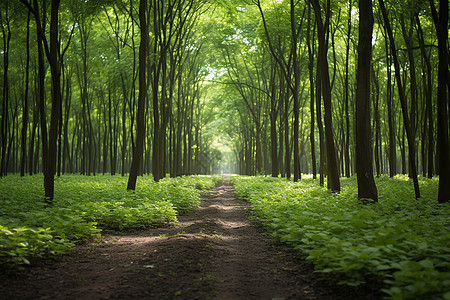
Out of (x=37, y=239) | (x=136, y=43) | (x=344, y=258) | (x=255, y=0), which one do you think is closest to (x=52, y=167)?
(x=37, y=239)

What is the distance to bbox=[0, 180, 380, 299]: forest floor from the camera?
3.88 m

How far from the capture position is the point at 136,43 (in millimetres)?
21391

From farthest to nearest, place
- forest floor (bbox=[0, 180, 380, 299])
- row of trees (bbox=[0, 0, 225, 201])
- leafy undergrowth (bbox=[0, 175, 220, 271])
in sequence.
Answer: row of trees (bbox=[0, 0, 225, 201]) < leafy undergrowth (bbox=[0, 175, 220, 271]) < forest floor (bbox=[0, 180, 380, 299])

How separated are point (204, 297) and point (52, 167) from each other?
746 cm

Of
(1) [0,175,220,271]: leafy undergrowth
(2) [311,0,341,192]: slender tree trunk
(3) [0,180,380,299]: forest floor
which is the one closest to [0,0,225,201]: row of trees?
(1) [0,175,220,271]: leafy undergrowth

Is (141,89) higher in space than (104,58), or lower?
lower

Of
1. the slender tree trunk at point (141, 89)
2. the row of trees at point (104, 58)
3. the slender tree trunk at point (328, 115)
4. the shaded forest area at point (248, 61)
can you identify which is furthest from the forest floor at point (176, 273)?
the slender tree trunk at point (328, 115)

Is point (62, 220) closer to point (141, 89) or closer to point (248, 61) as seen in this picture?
point (141, 89)

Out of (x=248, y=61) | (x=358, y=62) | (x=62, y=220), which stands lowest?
(x=62, y=220)

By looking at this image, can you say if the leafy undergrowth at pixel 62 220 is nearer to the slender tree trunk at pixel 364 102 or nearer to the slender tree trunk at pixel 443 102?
the slender tree trunk at pixel 364 102

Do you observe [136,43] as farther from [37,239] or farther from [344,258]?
[344,258]

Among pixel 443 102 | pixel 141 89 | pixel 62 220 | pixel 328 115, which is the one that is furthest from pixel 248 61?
pixel 62 220

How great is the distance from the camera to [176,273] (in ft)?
15.0

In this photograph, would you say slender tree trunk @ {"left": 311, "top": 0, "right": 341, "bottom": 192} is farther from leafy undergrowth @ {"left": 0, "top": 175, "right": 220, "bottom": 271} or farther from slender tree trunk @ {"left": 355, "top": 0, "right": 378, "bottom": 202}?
leafy undergrowth @ {"left": 0, "top": 175, "right": 220, "bottom": 271}
